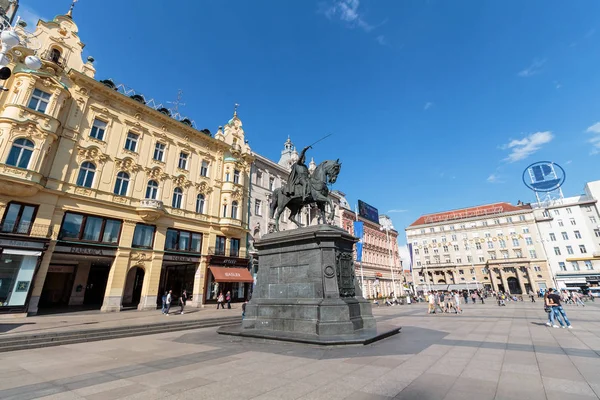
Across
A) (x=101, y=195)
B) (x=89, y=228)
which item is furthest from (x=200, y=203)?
(x=89, y=228)

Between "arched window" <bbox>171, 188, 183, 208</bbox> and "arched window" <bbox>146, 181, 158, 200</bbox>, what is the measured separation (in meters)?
1.81

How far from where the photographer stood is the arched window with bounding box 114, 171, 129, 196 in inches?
953

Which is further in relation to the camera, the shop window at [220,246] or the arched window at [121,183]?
the shop window at [220,246]

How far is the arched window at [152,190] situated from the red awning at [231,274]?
9.07 meters

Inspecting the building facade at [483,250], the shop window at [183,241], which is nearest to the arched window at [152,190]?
the shop window at [183,241]

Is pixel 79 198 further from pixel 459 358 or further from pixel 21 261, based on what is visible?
pixel 459 358

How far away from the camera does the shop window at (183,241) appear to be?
26.5 meters

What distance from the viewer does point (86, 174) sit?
893 inches

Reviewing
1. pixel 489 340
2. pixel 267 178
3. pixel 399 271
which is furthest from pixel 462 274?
pixel 489 340

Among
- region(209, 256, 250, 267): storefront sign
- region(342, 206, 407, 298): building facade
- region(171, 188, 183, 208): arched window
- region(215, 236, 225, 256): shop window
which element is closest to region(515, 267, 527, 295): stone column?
region(342, 206, 407, 298): building facade

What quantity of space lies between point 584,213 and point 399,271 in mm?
44488

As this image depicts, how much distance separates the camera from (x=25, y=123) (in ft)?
62.7

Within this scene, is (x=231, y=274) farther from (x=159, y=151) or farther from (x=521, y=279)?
(x=521, y=279)

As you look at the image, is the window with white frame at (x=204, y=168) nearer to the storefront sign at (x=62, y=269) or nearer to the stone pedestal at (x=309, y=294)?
the storefront sign at (x=62, y=269)
